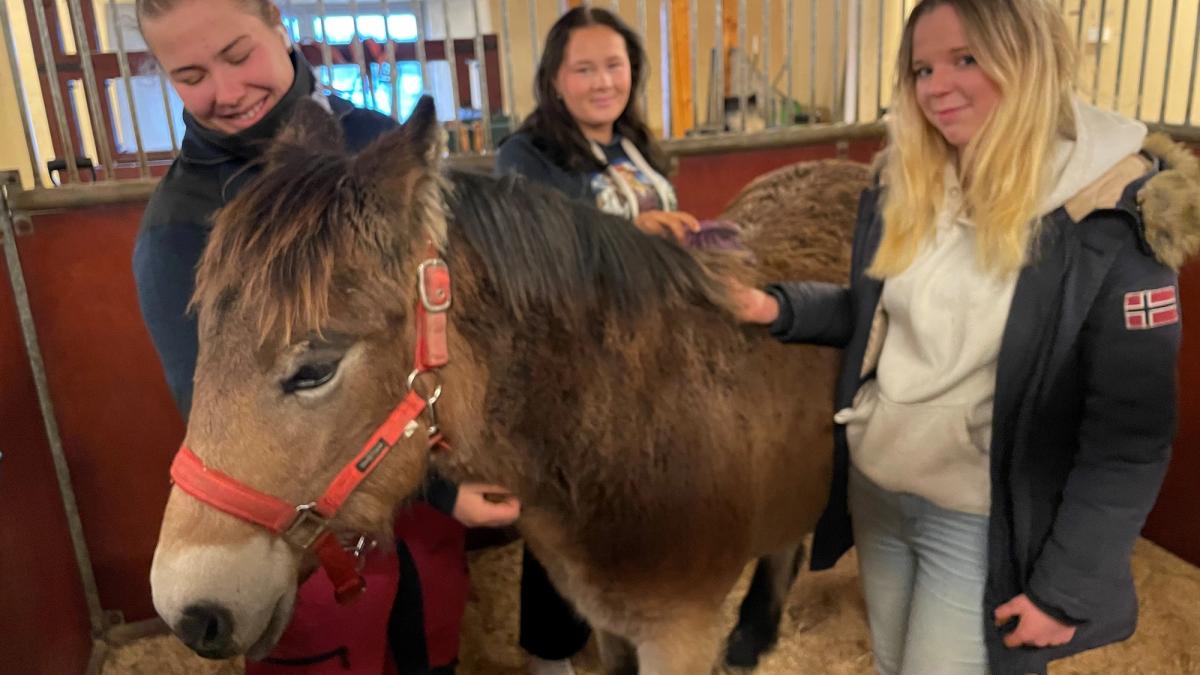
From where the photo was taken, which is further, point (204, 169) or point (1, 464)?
point (1, 464)

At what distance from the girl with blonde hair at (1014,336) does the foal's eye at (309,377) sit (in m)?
0.87

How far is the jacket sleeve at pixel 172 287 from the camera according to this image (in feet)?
4.26

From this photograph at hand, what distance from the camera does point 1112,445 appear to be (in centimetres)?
108

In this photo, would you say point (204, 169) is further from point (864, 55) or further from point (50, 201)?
point (864, 55)

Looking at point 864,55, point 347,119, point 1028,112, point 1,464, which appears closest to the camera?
point 1028,112

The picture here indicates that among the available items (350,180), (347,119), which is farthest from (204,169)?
(350,180)

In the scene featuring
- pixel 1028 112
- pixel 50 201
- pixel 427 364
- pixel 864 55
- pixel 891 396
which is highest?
pixel 864 55

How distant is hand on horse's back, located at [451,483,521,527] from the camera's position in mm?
1211

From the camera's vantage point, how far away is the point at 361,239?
99 centimetres

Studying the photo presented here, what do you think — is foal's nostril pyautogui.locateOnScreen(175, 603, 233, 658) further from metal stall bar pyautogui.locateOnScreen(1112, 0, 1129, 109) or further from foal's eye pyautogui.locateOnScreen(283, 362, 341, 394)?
metal stall bar pyautogui.locateOnScreen(1112, 0, 1129, 109)

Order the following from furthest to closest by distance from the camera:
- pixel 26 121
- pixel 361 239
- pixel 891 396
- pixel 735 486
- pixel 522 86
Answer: pixel 522 86, pixel 26 121, pixel 735 486, pixel 891 396, pixel 361 239

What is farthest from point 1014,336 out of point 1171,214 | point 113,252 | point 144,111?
point 144,111

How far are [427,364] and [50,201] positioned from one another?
1.55 meters

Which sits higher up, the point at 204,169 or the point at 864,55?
the point at 864,55
